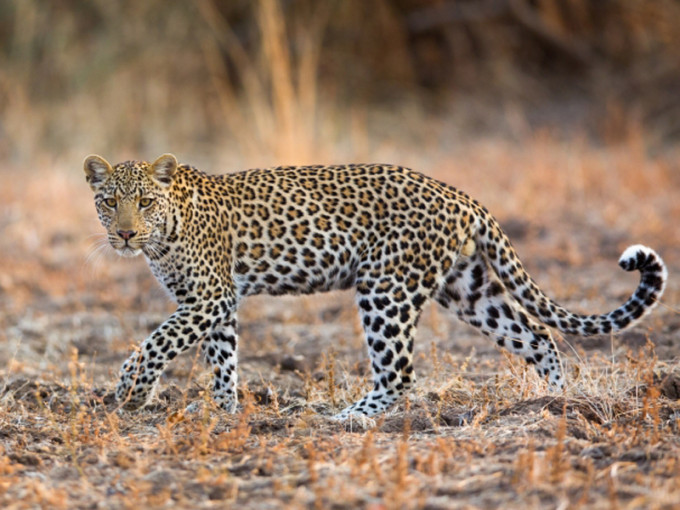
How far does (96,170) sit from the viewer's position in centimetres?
643

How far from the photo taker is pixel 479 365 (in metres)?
6.86

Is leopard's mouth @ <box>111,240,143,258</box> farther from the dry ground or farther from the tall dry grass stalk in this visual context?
the tall dry grass stalk

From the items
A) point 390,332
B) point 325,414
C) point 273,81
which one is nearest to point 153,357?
point 325,414

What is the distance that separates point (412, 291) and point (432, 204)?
558mm

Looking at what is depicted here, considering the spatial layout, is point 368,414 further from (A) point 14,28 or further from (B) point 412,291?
(A) point 14,28

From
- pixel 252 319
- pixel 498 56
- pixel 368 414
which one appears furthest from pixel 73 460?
pixel 498 56

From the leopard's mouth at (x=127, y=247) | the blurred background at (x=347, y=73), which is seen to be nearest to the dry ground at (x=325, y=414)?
the leopard's mouth at (x=127, y=247)

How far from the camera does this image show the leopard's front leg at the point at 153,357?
612 cm

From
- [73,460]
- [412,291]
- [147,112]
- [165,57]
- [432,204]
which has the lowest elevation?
[73,460]

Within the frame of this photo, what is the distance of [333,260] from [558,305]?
4.68 feet

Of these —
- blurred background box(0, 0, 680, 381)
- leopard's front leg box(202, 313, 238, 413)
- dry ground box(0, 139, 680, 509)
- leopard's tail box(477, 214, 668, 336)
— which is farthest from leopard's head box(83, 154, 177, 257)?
blurred background box(0, 0, 680, 381)

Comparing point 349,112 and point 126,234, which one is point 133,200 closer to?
point 126,234

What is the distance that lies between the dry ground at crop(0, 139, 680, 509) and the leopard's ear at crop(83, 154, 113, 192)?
46 centimetres

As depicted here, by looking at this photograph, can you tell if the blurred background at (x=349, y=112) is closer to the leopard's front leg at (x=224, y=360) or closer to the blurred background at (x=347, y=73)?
the blurred background at (x=347, y=73)
